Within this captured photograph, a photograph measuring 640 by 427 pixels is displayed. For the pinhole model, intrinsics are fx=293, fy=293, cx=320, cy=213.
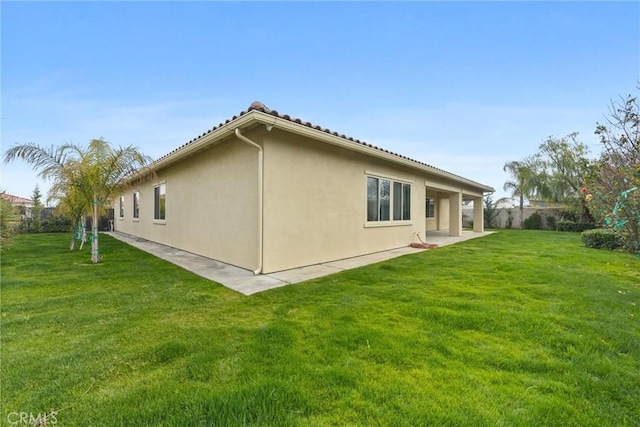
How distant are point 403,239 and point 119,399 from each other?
33.6 ft

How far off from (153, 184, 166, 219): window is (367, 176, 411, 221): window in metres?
8.22

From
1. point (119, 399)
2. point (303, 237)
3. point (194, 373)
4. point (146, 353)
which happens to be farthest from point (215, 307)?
point (303, 237)

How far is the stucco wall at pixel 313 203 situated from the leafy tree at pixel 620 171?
16.8 ft

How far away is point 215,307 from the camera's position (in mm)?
4285

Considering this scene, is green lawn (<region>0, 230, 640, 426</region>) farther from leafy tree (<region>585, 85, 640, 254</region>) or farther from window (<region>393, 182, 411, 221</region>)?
window (<region>393, 182, 411, 221</region>)

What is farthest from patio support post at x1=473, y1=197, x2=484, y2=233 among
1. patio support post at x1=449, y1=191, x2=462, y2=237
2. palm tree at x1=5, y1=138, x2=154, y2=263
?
palm tree at x1=5, y1=138, x2=154, y2=263

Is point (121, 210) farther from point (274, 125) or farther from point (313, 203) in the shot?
point (274, 125)

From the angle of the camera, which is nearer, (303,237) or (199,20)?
(303,237)

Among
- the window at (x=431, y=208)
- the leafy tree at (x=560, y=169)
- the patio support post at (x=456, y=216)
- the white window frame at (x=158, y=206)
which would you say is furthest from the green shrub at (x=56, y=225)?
the leafy tree at (x=560, y=169)

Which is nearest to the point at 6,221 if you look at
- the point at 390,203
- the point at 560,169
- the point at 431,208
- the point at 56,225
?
the point at 390,203

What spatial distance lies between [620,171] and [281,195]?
5.51m

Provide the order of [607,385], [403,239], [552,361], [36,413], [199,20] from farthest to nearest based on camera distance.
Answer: [403,239], [199,20], [552,361], [607,385], [36,413]

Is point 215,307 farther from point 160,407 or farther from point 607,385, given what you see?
point 607,385

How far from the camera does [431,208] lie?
20.3 m
